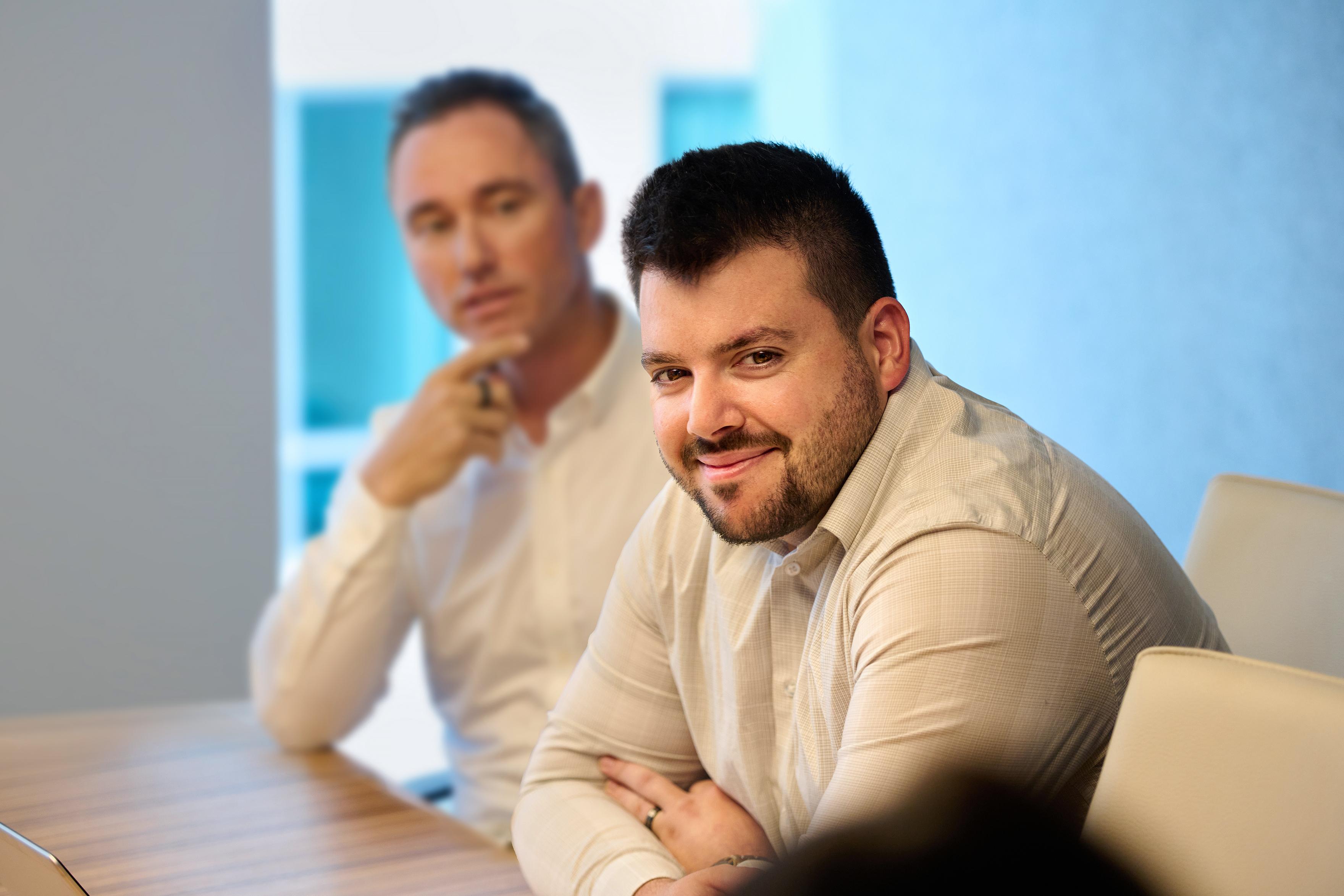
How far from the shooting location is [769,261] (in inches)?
38.1

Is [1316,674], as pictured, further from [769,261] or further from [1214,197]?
[1214,197]

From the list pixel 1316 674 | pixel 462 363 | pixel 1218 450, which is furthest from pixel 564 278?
pixel 1316 674

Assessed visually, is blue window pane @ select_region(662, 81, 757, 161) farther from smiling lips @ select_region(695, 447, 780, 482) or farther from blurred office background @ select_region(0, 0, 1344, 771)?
smiling lips @ select_region(695, 447, 780, 482)

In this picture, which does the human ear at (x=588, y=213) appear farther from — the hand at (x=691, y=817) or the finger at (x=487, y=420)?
the hand at (x=691, y=817)

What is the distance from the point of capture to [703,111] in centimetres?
571

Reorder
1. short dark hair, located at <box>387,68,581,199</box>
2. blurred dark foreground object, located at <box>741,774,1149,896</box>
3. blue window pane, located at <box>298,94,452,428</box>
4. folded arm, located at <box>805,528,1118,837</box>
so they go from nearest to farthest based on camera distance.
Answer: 1. blurred dark foreground object, located at <box>741,774,1149,896</box>
2. folded arm, located at <box>805,528,1118,837</box>
3. short dark hair, located at <box>387,68,581,199</box>
4. blue window pane, located at <box>298,94,452,428</box>

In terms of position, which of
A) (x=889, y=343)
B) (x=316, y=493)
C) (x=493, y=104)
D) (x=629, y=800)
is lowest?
(x=316, y=493)

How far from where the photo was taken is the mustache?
38.9 inches

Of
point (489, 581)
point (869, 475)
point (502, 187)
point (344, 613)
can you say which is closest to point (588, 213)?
point (502, 187)

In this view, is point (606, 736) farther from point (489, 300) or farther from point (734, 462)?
point (489, 300)

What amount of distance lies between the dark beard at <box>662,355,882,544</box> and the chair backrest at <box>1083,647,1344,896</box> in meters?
0.32

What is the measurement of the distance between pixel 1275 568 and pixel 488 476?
1278mm

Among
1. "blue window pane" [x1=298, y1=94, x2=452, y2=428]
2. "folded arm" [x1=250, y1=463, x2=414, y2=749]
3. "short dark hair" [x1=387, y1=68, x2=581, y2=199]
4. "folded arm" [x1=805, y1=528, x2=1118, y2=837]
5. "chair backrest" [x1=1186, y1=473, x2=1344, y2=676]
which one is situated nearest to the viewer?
"folded arm" [x1=805, y1=528, x2=1118, y2=837]

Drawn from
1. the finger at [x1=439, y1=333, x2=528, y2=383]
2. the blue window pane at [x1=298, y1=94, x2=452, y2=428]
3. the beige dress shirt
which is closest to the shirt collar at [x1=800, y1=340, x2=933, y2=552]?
the beige dress shirt
